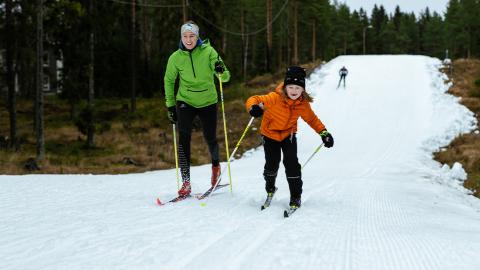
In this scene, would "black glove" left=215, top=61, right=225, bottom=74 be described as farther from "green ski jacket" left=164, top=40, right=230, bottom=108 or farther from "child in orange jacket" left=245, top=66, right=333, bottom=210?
"child in orange jacket" left=245, top=66, right=333, bottom=210

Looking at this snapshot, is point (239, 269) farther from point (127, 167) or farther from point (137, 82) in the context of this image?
point (137, 82)

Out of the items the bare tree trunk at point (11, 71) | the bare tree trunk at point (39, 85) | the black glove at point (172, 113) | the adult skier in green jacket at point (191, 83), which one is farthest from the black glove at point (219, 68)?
the bare tree trunk at point (11, 71)

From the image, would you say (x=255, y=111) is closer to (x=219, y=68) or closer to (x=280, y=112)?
(x=280, y=112)

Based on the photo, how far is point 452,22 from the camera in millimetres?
75125

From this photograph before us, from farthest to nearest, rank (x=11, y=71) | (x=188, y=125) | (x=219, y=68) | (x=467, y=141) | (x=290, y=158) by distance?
(x=11, y=71) → (x=467, y=141) → (x=188, y=125) → (x=219, y=68) → (x=290, y=158)

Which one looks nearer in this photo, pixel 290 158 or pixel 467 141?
pixel 290 158

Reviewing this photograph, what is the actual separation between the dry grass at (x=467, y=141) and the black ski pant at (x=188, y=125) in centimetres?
605

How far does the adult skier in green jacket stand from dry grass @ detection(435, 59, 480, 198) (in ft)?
20.5

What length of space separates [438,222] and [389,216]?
1.90ft

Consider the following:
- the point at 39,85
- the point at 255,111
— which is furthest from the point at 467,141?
the point at 39,85

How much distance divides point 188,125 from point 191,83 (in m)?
0.61

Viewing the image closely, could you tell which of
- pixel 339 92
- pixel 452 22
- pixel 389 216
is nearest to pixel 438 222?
pixel 389 216

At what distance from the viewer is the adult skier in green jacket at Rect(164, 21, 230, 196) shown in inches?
235

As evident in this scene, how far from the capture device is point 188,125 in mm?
6199
